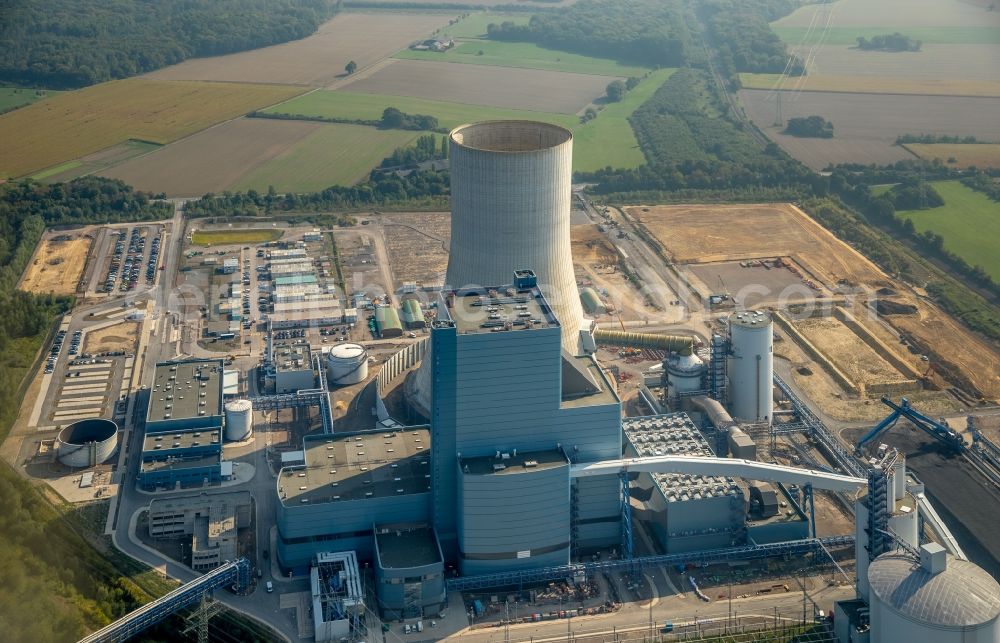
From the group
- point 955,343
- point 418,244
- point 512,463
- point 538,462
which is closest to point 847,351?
point 955,343

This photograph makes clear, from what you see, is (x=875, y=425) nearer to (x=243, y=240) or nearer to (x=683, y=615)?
(x=683, y=615)

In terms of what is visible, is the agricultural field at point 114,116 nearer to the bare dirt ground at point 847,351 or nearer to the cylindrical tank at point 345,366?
the cylindrical tank at point 345,366

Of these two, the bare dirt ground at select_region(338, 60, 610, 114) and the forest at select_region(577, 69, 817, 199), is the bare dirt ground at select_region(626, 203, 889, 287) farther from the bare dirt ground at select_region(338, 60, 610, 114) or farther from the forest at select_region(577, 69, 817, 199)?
the bare dirt ground at select_region(338, 60, 610, 114)

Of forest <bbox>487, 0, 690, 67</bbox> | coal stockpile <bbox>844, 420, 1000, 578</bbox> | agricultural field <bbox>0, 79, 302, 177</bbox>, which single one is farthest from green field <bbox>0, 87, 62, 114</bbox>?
coal stockpile <bbox>844, 420, 1000, 578</bbox>

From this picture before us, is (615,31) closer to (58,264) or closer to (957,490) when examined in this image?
(58,264)

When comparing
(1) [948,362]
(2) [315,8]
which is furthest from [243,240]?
(2) [315,8]

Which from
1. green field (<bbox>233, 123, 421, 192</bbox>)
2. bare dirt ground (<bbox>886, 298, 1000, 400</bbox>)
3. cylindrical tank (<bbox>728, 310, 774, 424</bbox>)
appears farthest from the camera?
green field (<bbox>233, 123, 421, 192</bbox>)
